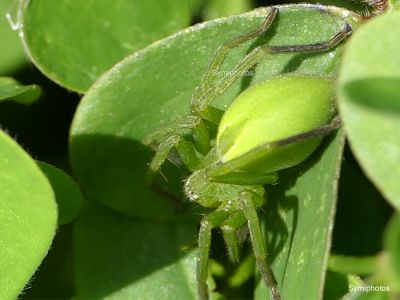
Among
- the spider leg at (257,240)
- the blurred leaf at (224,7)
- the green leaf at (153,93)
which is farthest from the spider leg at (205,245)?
the blurred leaf at (224,7)

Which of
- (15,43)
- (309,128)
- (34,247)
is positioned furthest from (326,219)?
(15,43)

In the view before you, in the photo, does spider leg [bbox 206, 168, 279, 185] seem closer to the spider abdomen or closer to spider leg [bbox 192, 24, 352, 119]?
the spider abdomen

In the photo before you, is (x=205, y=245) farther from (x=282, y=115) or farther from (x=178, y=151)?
(x=282, y=115)

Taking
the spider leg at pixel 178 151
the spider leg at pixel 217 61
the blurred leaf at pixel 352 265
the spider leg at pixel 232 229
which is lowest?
the blurred leaf at pixel 352 265

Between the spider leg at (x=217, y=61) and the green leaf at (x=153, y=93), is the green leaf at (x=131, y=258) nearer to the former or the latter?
the green leaf at (x=153, y=93)

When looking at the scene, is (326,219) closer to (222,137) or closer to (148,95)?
(222,137)
